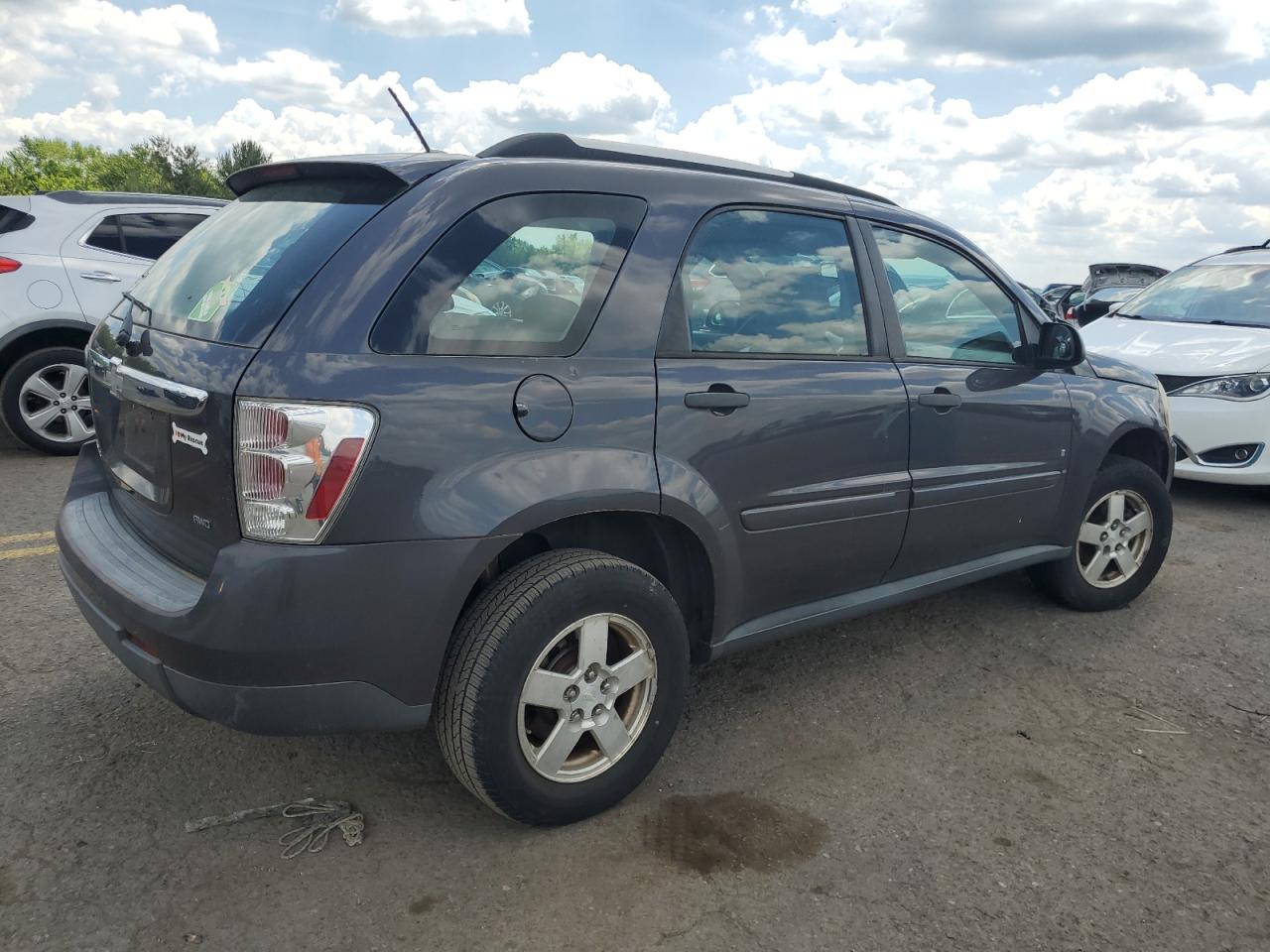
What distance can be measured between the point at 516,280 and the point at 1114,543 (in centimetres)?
315

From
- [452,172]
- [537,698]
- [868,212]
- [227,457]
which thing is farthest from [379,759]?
[868,212]

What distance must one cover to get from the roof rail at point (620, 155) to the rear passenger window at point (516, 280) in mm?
206

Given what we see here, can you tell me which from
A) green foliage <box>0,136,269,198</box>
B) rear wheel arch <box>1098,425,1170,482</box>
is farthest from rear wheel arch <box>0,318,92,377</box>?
green foliage <box>0,136,269,198</box>

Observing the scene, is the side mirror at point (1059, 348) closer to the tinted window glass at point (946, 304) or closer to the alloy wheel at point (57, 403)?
the tinted window glass at point (946, 304)

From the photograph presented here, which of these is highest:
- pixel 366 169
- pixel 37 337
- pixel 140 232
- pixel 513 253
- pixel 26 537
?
pixel 366 169

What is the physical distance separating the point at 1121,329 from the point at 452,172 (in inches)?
249

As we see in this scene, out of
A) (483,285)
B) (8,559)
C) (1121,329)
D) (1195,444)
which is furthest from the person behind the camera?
(1121,329)

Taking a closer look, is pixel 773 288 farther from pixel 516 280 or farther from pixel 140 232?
pixel 140 232

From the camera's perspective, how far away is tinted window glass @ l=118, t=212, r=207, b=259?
7.12 metres

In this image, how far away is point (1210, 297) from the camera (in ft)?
24.7

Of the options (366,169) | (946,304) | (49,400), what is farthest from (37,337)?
(946,304)

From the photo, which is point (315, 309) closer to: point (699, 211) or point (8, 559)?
point (699, 211)

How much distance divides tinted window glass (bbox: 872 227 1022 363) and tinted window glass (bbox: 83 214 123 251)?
5.73 m

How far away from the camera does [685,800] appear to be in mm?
2867
